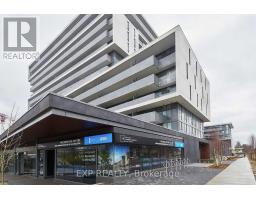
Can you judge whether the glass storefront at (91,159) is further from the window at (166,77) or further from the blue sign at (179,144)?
the window at (166,77)

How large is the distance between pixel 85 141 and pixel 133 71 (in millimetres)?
23336

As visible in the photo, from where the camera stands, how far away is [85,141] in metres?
20.2

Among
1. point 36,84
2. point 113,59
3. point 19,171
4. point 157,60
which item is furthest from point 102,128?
point 36,84

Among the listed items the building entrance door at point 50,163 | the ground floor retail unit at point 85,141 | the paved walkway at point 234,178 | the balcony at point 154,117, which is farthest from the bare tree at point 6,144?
the balcony at point 154,117

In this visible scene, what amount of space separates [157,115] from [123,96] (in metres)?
9.26

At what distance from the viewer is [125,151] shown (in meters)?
20.6

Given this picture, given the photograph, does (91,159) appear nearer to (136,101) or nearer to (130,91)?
(136,101)

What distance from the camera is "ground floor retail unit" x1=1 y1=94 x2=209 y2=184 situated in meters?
15.0

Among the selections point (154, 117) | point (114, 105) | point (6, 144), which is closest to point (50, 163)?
point (6, 144)

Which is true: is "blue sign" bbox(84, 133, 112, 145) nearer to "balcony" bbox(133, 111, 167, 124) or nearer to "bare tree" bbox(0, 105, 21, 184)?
"bare tree" bbox(0, 105, 21, 184)

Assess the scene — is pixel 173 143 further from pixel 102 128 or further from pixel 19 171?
pixel 19 171

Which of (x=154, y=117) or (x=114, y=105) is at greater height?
(x=114, y=105)

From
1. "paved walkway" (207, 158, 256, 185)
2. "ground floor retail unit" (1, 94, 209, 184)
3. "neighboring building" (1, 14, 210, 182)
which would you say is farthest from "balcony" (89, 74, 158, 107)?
"paved walkway" (207, 158, 256, 185)

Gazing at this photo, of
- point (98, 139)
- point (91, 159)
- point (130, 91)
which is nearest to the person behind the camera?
point (98, 139)
